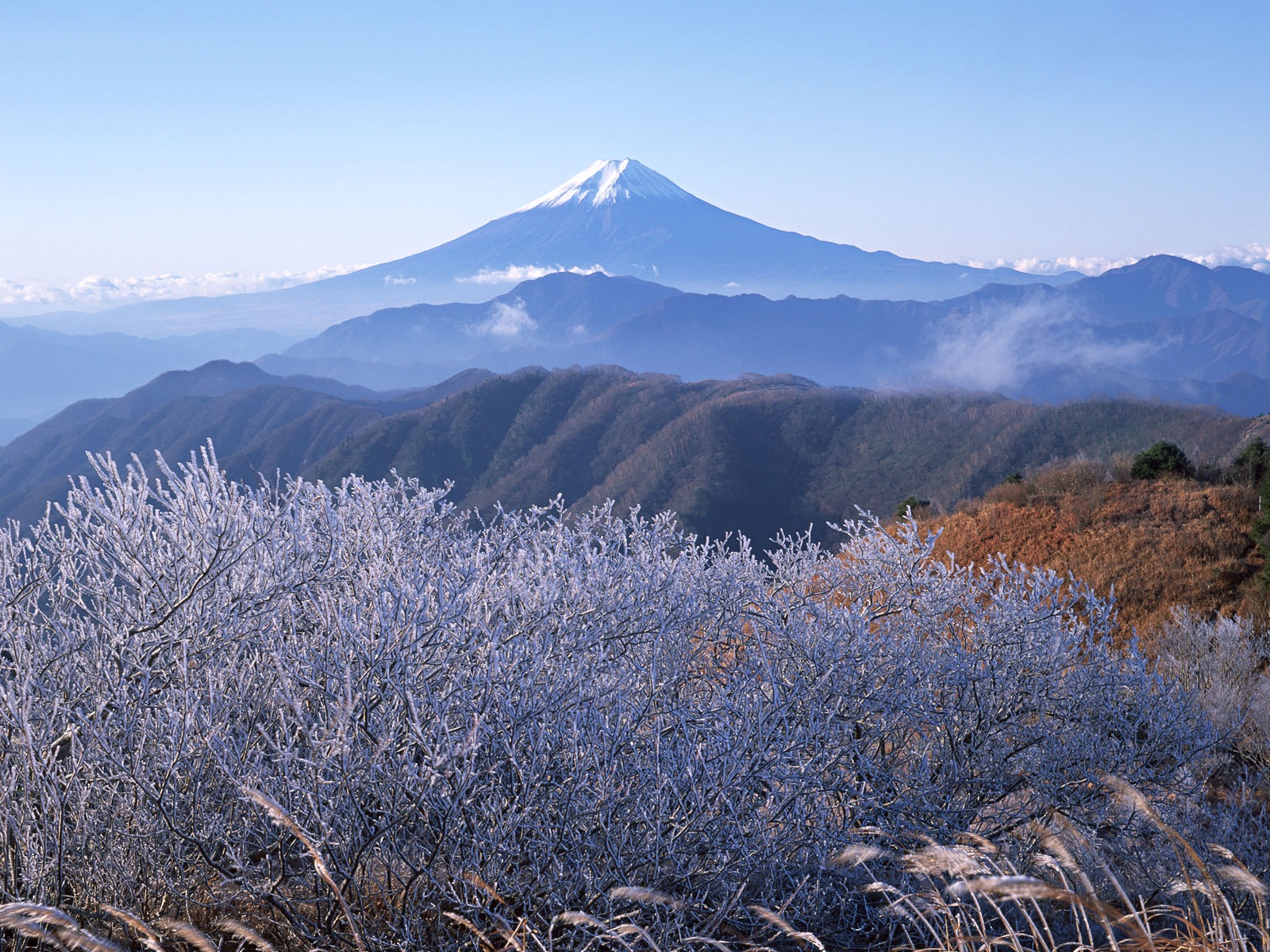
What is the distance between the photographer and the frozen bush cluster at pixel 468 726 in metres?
4.05

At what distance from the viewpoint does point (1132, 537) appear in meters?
22.6

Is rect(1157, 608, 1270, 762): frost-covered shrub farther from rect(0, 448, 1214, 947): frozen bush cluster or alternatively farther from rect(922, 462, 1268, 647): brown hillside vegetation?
rect(0, 448, 1214, 947): frozen bush cluster

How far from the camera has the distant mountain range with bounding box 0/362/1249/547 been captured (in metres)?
86.0

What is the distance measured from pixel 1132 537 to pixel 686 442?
79219mm

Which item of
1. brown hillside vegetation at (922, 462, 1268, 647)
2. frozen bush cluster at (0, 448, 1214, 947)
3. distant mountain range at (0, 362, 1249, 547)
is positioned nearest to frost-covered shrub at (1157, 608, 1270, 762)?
brown hillside vegetation at (922, 462, 1268, 647)

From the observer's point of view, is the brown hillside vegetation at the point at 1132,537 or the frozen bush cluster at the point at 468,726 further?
the brown hillside vegetation at the point at 1132,537

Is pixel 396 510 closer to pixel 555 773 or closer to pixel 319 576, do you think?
pixel 319 576

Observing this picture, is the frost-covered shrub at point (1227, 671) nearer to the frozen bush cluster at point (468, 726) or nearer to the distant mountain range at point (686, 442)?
the frozen bush cluster at point (468, 726)

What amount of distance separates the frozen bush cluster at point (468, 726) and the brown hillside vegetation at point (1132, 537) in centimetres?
1104

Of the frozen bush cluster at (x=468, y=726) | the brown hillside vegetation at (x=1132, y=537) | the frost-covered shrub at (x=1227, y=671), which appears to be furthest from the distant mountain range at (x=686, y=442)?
the frozen bush cluster at (x=468, y=726)

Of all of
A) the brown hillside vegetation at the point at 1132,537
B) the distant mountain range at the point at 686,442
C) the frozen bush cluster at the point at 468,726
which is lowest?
the distant mountain range at the point at 686,442

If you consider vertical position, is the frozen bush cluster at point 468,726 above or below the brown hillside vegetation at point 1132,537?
above

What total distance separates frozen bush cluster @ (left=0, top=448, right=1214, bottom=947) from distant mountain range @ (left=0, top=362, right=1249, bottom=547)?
56.2 meters

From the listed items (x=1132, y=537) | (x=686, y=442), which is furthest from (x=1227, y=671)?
(x=686, y=442)
